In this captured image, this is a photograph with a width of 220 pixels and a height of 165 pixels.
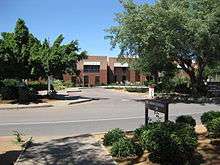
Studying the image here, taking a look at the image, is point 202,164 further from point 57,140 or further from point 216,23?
point 216,23

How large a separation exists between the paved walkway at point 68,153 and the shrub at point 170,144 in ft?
3.96

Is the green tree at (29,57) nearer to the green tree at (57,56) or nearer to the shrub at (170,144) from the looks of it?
the green tree at (57,56)

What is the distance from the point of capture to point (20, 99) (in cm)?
3200

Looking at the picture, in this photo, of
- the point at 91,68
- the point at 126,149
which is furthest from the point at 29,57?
the point at 91,68

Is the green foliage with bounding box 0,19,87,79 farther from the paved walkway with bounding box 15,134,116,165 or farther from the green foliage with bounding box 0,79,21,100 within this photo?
the paved walkway with bounding box 15,134,116,165

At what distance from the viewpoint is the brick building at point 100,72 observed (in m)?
94.1

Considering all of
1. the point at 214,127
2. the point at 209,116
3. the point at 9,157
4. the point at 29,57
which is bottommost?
the point at 9,157

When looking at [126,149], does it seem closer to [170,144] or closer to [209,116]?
[170,144]

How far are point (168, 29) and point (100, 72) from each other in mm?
65229

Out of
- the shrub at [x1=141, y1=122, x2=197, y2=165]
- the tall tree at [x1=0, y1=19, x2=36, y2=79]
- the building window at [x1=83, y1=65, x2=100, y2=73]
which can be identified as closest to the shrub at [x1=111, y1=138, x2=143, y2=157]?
the shrub at [x1=141, y1=122, x2=197, y2=165]

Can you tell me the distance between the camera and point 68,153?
12141 millimetres

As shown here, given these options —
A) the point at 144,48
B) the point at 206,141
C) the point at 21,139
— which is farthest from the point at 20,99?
the point at 206,141

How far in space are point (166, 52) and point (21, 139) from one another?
18360 mm

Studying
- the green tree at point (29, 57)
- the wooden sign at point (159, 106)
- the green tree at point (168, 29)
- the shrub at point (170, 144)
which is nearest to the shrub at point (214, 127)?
the wooden sign at point (159, 106)
